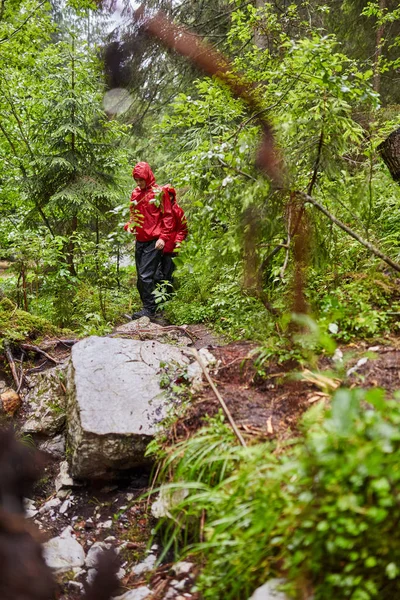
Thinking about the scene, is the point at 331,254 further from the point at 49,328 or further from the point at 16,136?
the point at 16,136

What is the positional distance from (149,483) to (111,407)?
675 mm

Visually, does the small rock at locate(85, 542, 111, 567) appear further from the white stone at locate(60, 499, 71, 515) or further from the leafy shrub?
the leafy shrub

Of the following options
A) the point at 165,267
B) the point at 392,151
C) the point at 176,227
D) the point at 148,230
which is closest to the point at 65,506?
the point at 148,230

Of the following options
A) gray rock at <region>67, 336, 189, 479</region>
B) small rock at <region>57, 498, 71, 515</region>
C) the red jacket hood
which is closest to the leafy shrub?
gray rock at <region>67, 336, 189, 479</region>

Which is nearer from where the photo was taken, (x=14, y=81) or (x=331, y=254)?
(x=331, y=254)

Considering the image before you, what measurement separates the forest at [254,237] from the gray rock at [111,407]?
0.41 metres

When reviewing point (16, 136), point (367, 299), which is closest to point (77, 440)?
point (367, 299)

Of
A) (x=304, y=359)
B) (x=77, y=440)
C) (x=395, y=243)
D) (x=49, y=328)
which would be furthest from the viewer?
(x=49, y=328)

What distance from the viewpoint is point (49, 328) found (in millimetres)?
5883

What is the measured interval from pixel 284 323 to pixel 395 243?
200cm

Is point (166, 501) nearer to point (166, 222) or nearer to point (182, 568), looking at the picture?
point (182, 568)

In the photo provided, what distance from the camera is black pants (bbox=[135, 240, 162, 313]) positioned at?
6.77 meters

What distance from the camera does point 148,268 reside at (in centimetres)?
681

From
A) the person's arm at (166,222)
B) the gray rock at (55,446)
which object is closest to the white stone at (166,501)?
the gray rock at (55,446)
